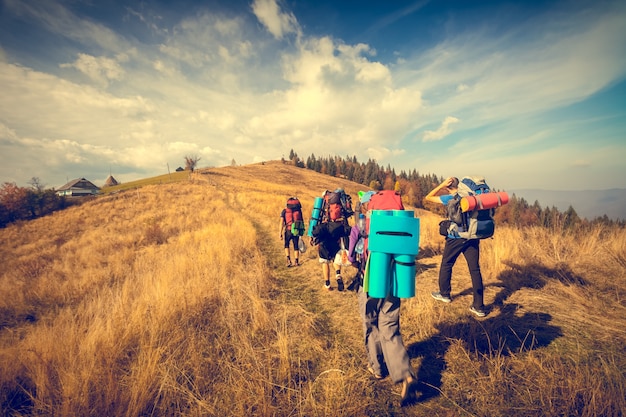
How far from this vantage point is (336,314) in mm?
4379

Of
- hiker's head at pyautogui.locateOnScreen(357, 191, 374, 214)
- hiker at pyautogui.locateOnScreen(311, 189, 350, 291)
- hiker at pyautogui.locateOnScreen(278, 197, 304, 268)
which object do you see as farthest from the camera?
hiker at pyautogui.locateOnScreen(278, 197, 304, 268)

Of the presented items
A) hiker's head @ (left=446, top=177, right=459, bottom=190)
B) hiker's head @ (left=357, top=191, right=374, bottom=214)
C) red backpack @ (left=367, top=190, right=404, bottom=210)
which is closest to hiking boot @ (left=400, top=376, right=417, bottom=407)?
red backpack @ (left=367, top=190, right=404, bottom=210)

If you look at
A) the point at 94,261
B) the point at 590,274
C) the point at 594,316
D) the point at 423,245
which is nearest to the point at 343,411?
the point at 594,316

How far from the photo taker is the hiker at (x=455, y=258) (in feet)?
12.8

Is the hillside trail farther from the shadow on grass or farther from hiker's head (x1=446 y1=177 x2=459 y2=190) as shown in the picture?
hiker's head (x1=446 y1=177 x2=459 y2=190)

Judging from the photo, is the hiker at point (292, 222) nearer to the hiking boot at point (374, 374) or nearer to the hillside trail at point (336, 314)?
the hillside trail at point (336, 314)

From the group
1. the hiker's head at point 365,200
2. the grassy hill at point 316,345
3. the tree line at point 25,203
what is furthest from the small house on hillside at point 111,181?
the hiker's head at point 365,200

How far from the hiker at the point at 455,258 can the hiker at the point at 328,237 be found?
1984mm

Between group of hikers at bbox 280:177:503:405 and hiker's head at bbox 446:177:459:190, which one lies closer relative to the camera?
group of hikers at bbox 280:177:503:405

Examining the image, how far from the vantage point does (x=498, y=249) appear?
5.81m

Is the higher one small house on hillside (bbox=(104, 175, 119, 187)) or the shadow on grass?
small house on hillside (bbox=(104, 175, 119, 187))

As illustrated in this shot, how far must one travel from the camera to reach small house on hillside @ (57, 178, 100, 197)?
229 ft

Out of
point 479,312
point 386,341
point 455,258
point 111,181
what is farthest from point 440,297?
point 111,181

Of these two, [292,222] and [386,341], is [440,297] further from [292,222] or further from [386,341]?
→ [292,222]
